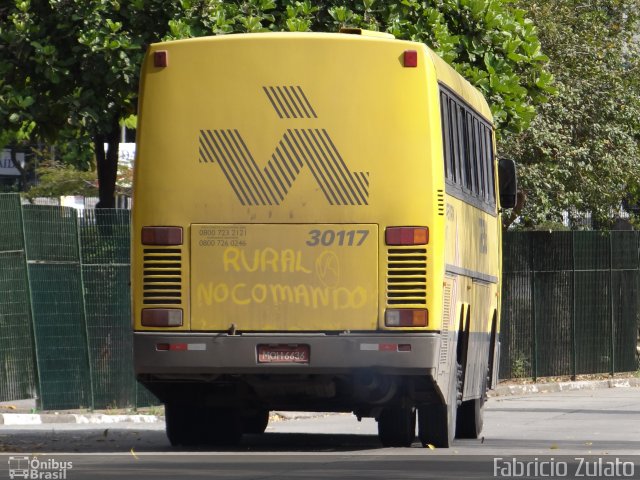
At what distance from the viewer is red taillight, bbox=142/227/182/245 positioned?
1272 cm

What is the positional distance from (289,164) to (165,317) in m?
1.57

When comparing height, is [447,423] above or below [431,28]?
below

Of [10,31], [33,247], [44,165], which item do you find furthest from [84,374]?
[44,165]

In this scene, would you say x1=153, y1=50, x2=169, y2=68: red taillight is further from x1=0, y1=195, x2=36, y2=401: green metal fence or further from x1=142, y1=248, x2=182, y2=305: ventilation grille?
x1=0, y1=195, x2=36, y2=401: green metal fence

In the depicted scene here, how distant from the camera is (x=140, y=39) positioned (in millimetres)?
19328

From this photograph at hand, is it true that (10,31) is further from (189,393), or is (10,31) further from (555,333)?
(555,333)

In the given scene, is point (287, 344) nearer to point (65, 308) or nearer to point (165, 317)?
point (165, 317)

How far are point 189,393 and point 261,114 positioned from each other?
2600 millimetres

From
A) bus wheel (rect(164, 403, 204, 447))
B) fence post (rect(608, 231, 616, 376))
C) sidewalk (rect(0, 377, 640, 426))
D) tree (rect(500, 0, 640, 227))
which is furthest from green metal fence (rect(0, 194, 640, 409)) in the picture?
fence post (rect(608, 231, 616, 376))

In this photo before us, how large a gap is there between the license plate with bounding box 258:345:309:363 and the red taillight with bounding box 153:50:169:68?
242 centimetres

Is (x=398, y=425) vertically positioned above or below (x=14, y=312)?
below

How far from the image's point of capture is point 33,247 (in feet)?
57.8

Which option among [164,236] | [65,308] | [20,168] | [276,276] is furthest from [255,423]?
[20,168]

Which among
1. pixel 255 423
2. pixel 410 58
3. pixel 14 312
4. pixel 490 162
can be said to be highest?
pixel 410 58
